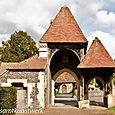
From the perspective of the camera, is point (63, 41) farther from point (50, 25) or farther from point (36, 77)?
point (36, 77)

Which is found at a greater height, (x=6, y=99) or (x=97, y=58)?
(x=97, y=58)

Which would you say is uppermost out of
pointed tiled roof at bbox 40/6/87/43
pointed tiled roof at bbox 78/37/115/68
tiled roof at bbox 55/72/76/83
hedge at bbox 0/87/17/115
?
pointed tiled roof at bbox 40/6/87/43

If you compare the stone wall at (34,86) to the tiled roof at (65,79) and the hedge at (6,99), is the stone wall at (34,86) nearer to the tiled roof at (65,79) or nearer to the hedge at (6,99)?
the hedge at (6,99)

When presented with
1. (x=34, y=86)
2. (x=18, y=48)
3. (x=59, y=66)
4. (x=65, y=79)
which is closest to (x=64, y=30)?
(x=59, y=66)

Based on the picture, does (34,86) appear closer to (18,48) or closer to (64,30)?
(64,30)

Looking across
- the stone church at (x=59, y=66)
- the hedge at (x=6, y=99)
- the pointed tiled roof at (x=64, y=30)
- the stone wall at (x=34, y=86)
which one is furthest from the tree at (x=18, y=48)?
the hedge at (x=6, y=99)

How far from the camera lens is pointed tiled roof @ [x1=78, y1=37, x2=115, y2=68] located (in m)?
28.2

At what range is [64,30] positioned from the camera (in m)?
31.3

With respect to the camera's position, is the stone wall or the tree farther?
the tree

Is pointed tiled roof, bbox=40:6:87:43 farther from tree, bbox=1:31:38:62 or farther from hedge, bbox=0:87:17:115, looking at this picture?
tree, bbox=1:31:38:62

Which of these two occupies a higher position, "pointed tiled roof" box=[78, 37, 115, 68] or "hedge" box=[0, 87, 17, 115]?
"pointed tiled roof" box=[78, 37, 115, 68]

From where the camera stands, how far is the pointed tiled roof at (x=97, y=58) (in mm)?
28197

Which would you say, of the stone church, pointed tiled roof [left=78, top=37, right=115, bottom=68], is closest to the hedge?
the stone church

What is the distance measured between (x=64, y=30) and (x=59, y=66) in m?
4.26
